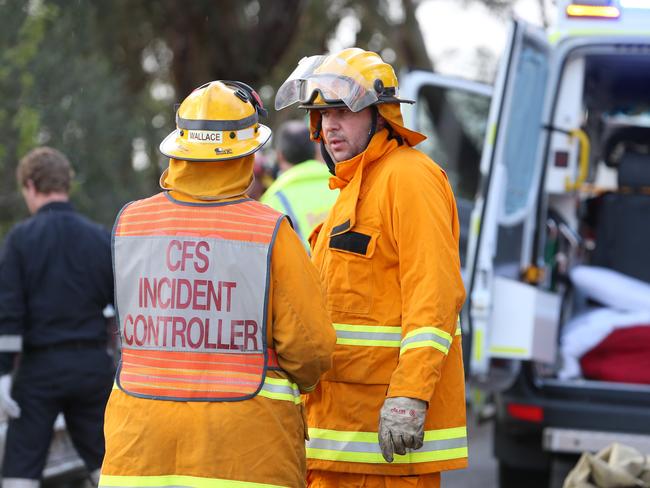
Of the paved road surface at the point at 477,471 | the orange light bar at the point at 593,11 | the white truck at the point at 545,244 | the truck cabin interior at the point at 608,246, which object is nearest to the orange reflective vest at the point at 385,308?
the white truck at the point at 545,244

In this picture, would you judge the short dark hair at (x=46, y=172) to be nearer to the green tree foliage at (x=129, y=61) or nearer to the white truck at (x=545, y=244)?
the white truck at (x=545, y=244)

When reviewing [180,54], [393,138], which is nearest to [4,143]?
[180,54]

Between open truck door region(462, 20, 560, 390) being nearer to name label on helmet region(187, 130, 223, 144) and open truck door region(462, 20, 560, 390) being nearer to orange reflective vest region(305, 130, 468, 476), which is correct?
orange reflective vest region(305, 130, 468, 476)

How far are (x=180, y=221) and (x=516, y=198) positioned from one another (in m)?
3.01

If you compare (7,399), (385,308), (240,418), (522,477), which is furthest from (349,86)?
(522,477)

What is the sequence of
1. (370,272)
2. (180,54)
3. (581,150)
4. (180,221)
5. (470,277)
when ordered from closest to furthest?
(180,221) → (370,272) → (470,277) → (581,150) → (180,54)

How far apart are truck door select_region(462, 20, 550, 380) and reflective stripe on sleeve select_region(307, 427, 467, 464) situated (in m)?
1.91

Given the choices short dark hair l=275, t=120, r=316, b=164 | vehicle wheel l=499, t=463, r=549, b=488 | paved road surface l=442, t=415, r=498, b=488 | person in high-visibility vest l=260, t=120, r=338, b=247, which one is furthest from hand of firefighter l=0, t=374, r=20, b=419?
paved road surface l=442, t=415, r=498, b=488

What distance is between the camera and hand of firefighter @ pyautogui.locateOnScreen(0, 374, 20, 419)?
4.86 metres

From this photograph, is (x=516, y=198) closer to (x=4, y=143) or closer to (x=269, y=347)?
(x=269, y=347)

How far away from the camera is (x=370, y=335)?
10.9 ft

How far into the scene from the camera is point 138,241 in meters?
3.12

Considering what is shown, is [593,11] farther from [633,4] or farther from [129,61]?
[129,61]

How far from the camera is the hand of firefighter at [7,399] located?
15.9 ft
